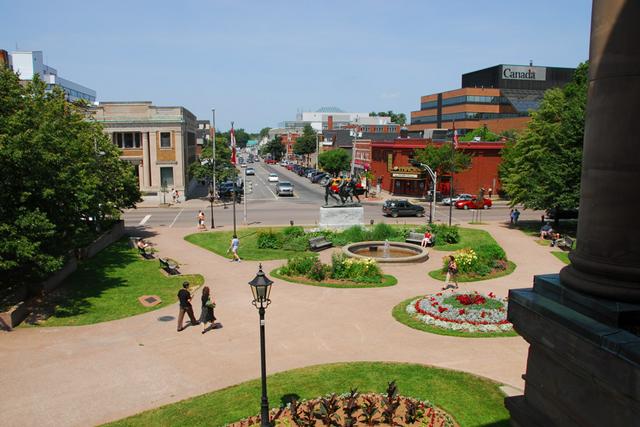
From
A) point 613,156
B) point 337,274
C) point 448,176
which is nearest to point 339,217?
point 337,274

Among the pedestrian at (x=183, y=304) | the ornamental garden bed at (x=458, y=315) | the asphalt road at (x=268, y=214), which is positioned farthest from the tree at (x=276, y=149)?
the pedestrian at (x=183, y=304)

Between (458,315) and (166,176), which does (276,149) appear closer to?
(166,176)

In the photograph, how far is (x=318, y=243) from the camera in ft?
99.1

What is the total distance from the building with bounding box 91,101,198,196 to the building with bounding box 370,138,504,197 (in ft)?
83.4

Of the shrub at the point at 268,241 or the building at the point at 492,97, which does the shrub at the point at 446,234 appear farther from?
the building at the point at 492,97

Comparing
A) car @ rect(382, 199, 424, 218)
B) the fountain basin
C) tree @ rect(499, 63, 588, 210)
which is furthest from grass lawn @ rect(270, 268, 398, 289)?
car @ rect(382, 199, 424, 218)

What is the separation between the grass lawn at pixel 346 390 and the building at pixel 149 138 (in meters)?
46.3

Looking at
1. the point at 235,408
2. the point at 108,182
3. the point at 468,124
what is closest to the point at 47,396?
the point at 235,408

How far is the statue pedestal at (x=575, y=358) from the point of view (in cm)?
475

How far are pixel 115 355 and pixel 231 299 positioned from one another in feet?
20.1

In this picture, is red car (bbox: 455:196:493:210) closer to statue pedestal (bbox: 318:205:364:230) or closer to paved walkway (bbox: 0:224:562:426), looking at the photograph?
statue pedestal (bbox: 318:205:364:230)

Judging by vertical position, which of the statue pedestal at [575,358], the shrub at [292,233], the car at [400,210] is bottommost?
the shrub at [292,233]

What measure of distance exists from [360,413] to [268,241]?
20228 mm

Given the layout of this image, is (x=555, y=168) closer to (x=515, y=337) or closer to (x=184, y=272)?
(x=515, y=337)
